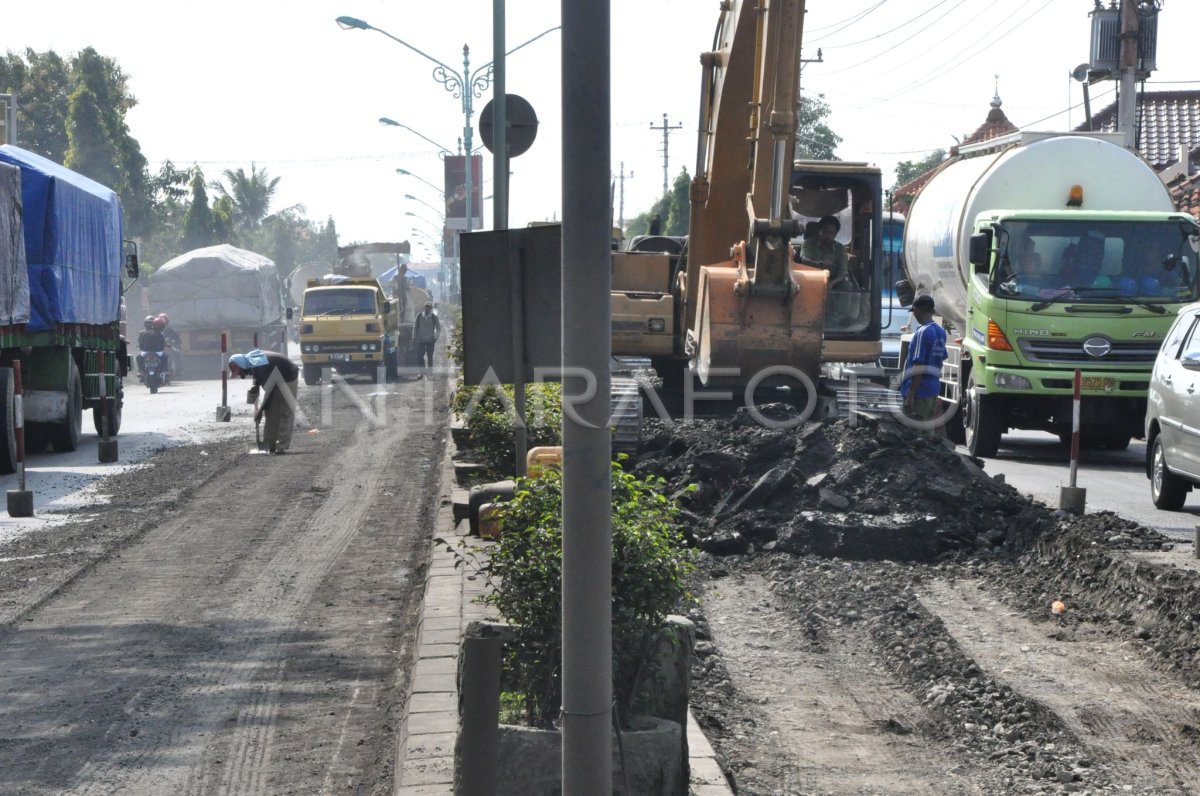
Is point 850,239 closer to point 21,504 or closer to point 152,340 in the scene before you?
point 21,504

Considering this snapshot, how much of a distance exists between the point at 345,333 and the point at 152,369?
473cm

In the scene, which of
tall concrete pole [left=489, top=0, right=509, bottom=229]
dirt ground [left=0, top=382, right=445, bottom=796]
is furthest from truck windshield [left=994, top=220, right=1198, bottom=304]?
dirt ground [left=0, top=382, right=445, bottom=796]

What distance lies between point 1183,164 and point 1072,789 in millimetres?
34641

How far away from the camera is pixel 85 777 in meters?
5.58

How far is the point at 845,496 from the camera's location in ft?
36.4

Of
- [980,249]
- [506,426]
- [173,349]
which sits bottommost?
[506,426]

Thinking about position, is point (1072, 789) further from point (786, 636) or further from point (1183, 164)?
point (1183, 164)

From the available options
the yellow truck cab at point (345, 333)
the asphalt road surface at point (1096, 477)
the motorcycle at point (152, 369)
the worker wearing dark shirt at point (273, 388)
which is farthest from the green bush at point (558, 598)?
the yellow truck cab at point (345, 333)

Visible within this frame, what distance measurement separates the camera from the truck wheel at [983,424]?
17.1m

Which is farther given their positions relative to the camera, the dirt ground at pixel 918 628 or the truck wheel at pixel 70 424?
the truck wheel at pixel 70 424

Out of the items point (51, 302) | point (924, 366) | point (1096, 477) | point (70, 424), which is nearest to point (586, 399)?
point (924, 366)

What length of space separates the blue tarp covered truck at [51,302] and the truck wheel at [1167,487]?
39.0 ft

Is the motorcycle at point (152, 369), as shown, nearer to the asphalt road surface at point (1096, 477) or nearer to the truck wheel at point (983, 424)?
the asphalt road surface at point (1096, 477)

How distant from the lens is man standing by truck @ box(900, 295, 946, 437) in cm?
1478
